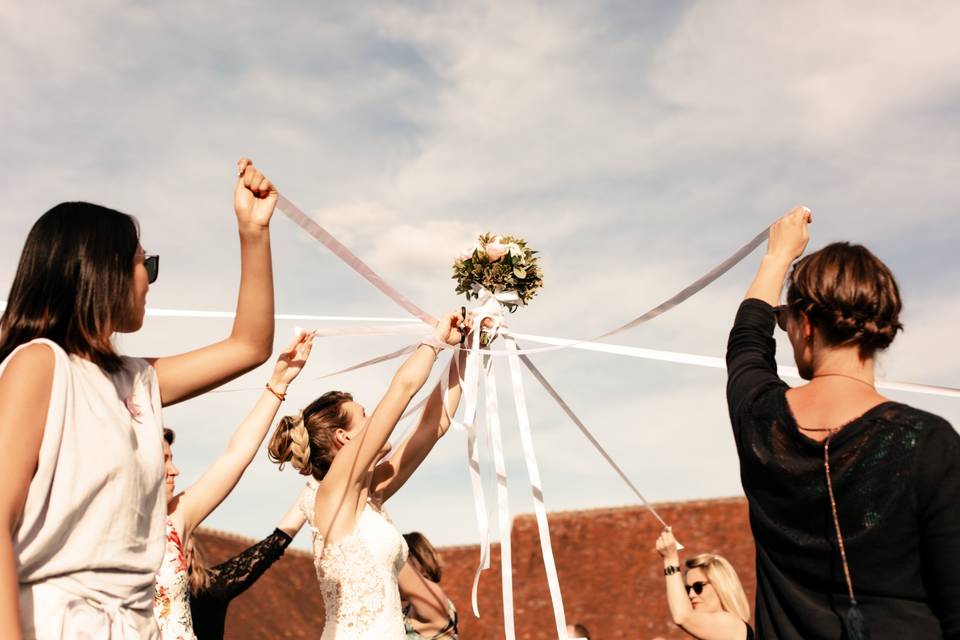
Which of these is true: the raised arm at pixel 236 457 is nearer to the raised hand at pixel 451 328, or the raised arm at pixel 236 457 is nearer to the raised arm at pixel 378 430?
the raised arm at pixel 378 430

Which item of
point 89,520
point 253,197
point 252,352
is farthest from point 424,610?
point 89,520

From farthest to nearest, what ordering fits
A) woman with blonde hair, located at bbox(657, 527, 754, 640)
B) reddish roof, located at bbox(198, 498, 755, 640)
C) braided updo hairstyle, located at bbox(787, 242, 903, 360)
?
reddish roof, located at bbox(198, 498, 755, 640)
woman with blonde hair, located at bbox(657, 527, 754, 640)
braided updo hairstyle, located at bbox(787, 242, 903, 360)

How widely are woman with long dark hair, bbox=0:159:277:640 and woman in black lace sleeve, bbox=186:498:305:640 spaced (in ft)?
9.30

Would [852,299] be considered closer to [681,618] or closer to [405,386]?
[405,386]

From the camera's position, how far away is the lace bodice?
487 centimetres

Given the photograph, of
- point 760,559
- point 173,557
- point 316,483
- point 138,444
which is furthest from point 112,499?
point 316,483

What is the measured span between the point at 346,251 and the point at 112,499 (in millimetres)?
1835

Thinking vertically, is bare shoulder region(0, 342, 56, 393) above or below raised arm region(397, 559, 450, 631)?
above

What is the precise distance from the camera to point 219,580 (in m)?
5.27

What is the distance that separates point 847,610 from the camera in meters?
2.17

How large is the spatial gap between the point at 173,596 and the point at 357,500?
1.03 m

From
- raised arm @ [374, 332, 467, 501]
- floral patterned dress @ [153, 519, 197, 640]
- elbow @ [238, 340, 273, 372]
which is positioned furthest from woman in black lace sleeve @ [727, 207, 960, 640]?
raised arm @ [374, 332, 467, 501]

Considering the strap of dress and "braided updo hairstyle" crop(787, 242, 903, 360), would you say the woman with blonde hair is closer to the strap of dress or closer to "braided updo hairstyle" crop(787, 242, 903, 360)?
the strap of dress

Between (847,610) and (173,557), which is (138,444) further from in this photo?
(173,557)
